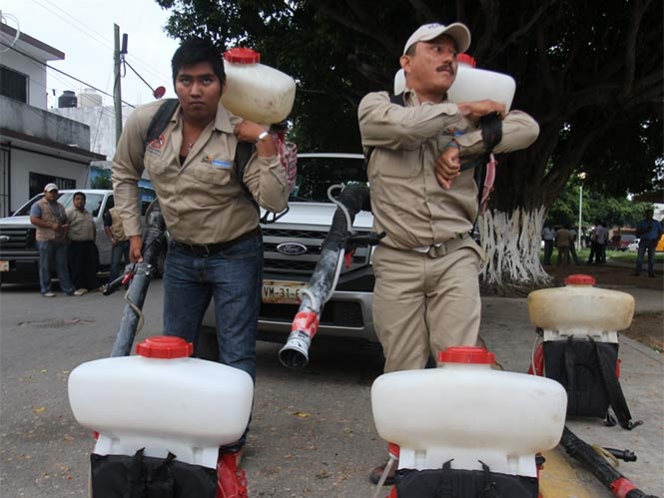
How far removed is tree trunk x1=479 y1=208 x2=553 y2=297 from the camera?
34.7ft

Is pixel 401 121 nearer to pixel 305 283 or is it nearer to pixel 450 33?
pixel 450 33

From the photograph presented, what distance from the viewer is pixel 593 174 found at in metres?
17.8

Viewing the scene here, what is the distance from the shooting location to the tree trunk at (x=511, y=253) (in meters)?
10.6

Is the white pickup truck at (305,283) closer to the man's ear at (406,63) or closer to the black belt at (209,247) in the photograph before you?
the black belt at (209,247)

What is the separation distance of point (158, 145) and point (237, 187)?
0.39m

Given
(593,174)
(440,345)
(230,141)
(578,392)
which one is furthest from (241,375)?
(593,174)

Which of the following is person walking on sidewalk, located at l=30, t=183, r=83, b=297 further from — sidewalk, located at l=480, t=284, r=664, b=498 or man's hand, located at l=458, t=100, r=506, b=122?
man's hand, located at l=458, t=100, r=506, b=122

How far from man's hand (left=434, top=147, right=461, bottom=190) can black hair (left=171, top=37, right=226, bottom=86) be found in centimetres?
96

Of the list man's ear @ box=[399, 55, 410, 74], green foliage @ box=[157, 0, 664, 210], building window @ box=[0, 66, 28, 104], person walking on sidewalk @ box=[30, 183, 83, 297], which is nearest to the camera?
man's ear @ box=[399, 55, 410, 74]

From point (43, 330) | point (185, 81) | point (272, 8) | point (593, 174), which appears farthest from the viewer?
point (593, 174)

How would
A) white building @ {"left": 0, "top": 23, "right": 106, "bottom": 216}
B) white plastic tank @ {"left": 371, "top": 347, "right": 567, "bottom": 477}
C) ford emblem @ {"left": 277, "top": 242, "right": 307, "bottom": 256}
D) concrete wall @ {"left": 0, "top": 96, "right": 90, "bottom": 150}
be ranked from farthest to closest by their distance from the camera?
1. white building @ {"left": 0, "top": 23, "right": 106, "bottom": 216}
2. concrete wall @ {"left": 0, "top": 96, "right": 90, "bottom": 150}
3. ford emblem @ {"left": 277, "top": 242, "right": 307, "bottom": 256}
4. white plastic tank @ {"left": 371, "top": 347, "right": 567, "bottom": 477}

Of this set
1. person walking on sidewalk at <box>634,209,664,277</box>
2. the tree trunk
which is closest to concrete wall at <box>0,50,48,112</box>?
the tree trunk

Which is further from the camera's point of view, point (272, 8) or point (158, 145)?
point (272, 8)

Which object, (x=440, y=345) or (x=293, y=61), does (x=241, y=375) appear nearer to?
(x=440, y=345)
